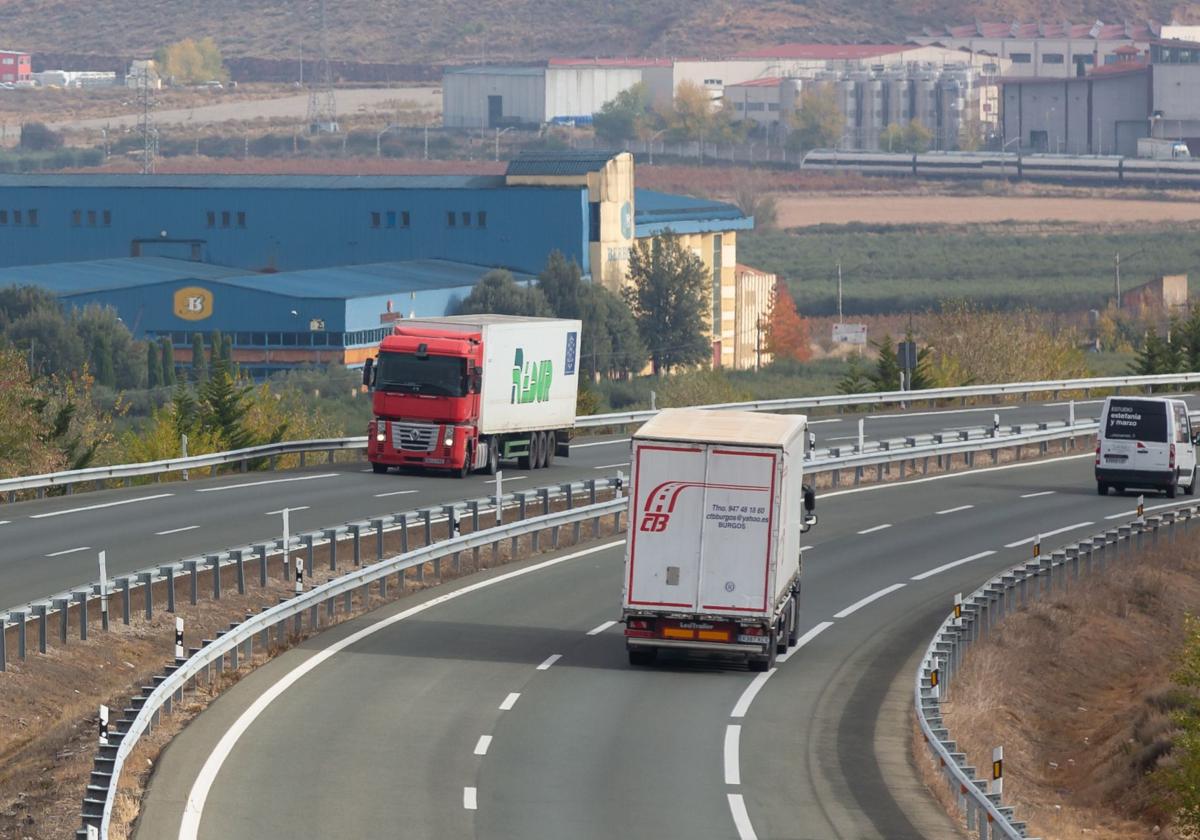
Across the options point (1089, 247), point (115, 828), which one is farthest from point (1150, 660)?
point (1089, 247)

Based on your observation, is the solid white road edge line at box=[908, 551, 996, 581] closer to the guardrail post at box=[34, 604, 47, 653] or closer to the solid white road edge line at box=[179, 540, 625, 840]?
the solid white road edge line at box=[179, 540, 625, 840]

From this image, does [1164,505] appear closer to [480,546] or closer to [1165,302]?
[480,546]

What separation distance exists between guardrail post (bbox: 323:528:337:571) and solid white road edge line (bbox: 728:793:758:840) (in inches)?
521

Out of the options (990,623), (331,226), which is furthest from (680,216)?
(990,623)

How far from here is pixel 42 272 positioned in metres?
114

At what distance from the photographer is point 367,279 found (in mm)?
110125

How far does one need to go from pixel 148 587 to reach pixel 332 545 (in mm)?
3821

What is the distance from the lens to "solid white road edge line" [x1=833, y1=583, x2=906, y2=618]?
31.3m

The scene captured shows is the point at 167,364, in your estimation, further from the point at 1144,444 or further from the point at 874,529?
the point at 874,529

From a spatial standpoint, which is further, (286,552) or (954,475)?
(954,475)

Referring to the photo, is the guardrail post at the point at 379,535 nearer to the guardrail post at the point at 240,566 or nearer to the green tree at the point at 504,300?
the guardrail post at the point at 240,566

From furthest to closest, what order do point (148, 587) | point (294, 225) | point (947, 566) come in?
point (294, 225), point (947, 566), point (148, 587)

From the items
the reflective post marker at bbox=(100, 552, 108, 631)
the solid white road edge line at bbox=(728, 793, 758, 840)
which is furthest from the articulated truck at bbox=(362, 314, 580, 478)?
the solid white road edge line at bbox=(728, 793, 758, 840)

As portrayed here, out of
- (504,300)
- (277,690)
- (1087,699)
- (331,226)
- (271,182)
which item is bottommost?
(1087,699)
